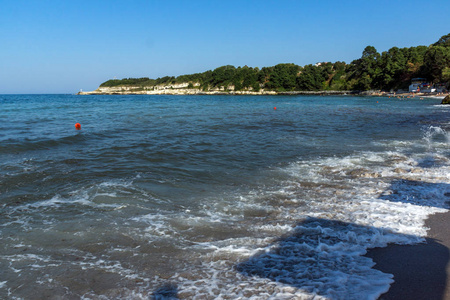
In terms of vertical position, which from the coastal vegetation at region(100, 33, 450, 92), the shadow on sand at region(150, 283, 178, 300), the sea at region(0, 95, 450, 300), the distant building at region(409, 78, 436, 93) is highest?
the coastal vegetation at region(100, 33, 450, 92)

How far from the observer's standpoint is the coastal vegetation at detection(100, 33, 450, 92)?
86694 mm

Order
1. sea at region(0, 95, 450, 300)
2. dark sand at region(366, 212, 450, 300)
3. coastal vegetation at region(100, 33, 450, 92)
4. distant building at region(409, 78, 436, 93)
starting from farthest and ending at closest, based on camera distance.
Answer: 1. coastal vegetation at region(100, 33, 450, 92)
2. distant building at region(409, 78, 436, 93)
3. sea at region(0, 95, 450, 300)
4. dark sand at region(366, 212, 450, 300)

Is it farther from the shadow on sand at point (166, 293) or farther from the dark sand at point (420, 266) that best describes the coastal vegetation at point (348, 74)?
the shadow on sand at point (166, 293)

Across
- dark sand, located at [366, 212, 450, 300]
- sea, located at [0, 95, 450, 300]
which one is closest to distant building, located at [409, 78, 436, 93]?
sea, located at [0, 95, 450, 300]

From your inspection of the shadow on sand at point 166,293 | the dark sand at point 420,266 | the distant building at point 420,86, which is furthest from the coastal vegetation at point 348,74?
the shadow on sand at point 166,293

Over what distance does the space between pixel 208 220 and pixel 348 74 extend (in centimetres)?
14766

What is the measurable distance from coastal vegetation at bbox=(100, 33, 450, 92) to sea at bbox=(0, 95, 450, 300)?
260 ft

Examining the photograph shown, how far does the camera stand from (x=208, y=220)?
588cm

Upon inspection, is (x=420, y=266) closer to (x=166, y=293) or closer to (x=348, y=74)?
(x=166, y=293)

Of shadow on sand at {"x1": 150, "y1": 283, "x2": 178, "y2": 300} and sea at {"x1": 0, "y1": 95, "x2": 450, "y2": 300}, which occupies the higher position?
sea at {"x1": 0, "y1": 95, "x2": 450, "y2": 300}

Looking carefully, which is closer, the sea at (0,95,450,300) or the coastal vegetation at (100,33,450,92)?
the sea at (0,95,450,300)

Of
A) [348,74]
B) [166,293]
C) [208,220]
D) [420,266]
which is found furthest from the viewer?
[348,74]

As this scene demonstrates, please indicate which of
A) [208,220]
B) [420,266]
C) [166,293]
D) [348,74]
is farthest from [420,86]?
[166,293]

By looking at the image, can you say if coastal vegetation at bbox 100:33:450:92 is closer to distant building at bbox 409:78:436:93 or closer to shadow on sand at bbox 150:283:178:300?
distant building at bbox 409:78:436:93
